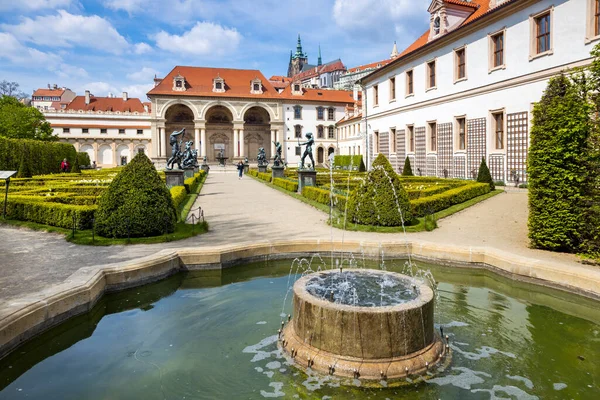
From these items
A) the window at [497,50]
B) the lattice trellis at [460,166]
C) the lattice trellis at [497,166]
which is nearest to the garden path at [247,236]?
the lattice trellis at [497,166]

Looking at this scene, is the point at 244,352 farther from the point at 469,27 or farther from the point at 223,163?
the point at 223,163

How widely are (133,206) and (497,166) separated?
17032 millimetres

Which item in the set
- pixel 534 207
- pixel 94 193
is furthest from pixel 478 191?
pixel 94 193

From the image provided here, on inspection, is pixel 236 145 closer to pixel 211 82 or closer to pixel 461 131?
pixel 211 82

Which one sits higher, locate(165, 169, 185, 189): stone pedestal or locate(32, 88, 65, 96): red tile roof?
locate(32, 88, 65, 96): red tile roof

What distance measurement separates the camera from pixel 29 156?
27516 mm

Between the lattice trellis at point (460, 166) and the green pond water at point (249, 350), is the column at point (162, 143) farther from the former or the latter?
the green pond water at point (249, 350)

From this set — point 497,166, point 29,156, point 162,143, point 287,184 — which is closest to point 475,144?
point 497,166

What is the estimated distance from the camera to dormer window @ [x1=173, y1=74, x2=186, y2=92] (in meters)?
53.1

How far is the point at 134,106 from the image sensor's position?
67438mm

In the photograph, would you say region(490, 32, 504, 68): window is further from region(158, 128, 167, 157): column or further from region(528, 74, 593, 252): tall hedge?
region(158, 128, 167, 157): column

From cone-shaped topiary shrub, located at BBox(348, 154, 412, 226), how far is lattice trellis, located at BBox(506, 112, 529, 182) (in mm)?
10453

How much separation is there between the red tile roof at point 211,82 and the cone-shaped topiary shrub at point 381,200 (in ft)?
154

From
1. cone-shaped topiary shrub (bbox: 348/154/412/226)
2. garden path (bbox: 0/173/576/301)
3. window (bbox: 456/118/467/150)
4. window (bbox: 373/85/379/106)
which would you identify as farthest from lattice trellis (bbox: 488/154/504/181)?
window (bbox: 373/85/379/106)
